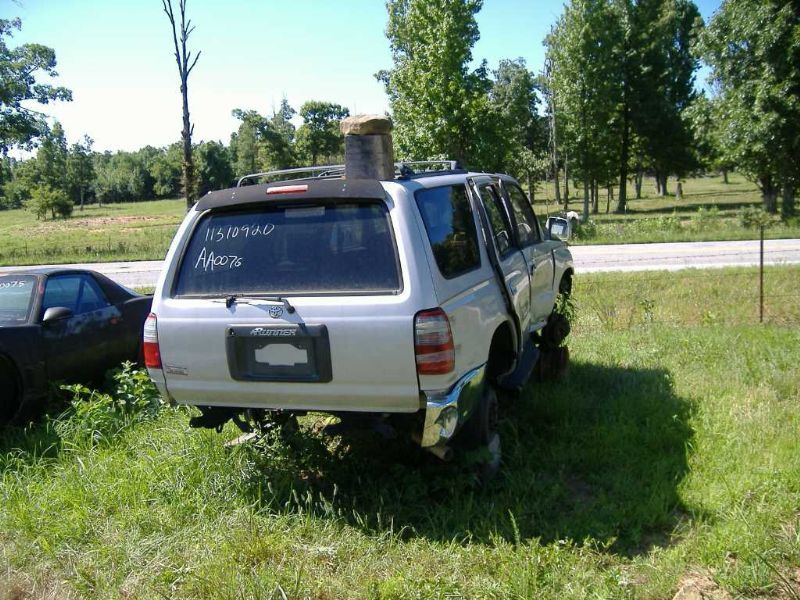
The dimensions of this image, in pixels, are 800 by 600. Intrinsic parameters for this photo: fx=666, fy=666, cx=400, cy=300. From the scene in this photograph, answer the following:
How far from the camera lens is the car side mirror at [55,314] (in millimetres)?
5809

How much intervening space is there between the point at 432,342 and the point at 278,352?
88cm

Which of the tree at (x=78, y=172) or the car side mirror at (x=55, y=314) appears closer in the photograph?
the car side mirror at (x=55, y=314)

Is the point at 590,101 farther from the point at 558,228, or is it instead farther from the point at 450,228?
the point at 450,228

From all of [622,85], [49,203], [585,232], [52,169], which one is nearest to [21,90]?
[585,232]

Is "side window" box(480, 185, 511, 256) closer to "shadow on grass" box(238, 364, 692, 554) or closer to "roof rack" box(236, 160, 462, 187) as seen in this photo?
"roof rack" box(236, 160, 462, 187)

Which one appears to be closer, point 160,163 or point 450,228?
point 450,228

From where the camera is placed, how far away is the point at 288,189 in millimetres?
3869

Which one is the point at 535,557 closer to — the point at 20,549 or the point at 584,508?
the point at 584,508

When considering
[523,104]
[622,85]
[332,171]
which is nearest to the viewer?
[332,171]

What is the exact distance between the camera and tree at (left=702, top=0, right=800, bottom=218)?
85.9 ft

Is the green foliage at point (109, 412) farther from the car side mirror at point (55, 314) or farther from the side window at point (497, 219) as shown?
the side window at point (497, 219)

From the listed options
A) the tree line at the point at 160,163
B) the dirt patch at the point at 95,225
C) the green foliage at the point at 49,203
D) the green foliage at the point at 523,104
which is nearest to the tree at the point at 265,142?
the tree line at the point at 160,163

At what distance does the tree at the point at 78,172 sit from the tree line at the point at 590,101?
42.3 metres

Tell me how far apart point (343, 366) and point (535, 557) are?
136 cm
